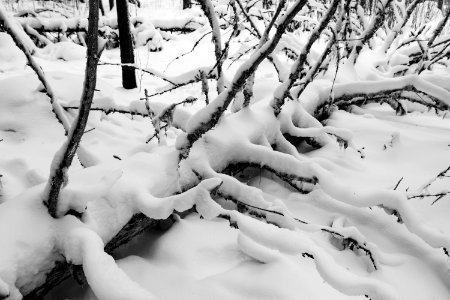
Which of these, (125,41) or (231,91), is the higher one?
(231,91)

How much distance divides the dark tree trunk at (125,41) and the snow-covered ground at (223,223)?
1581 mm

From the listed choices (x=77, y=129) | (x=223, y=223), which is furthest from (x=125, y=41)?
(x=77, y=129)

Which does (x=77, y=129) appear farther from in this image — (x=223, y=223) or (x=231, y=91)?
(x=223, y=223)

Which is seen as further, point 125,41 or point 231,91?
point 125,41

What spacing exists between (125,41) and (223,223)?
3.52 m

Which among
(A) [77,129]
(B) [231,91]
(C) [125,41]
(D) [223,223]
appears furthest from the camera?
(C) [125,41]

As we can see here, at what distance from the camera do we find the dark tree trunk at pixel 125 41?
437cm

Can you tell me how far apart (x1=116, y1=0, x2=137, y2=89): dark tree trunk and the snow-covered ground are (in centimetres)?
158

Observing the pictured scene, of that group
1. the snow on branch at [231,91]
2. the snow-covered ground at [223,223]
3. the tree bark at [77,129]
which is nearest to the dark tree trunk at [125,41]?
the snow-covered ground at [223,223]

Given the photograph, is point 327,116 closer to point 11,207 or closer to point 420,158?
point 420,158

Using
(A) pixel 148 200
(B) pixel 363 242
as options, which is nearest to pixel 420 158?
(B) pixel 363 242

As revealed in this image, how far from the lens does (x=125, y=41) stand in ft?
14.8

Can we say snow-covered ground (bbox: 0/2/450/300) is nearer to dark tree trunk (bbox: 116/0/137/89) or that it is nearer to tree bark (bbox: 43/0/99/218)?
tree bark (bbox: 43/0/99/218)

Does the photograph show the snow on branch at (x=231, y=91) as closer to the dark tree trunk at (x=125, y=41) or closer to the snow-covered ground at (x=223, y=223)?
the snow-covered ground at (x=223, y=223)
